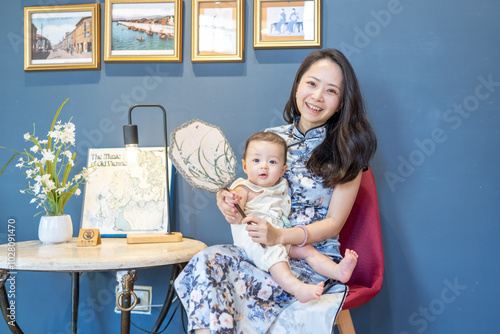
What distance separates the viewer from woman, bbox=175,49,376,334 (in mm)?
1424

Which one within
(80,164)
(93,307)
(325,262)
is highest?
(80,164)

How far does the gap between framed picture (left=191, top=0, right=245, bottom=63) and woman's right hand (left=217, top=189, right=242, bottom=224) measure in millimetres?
883

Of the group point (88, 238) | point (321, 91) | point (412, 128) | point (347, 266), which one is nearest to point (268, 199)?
point (347, 266)

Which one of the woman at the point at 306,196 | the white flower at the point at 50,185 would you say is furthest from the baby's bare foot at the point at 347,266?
the white flower at the point at 50,185

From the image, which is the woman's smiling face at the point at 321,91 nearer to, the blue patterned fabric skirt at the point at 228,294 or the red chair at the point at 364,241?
the red chair at the point at 364,241

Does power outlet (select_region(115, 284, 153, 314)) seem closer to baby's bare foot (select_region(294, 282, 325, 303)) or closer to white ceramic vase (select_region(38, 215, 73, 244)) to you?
white ceramic vase (select_region(38, 215, 73, 244))

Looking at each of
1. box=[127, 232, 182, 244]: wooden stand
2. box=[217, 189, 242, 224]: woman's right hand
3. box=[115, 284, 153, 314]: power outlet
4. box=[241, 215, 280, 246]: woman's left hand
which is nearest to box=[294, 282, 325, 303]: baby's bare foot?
box=[241, 215, 280, 246]: woman's left hand

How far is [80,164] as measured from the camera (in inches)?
90.4

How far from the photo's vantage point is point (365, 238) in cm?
185

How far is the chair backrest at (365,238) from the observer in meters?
1.79

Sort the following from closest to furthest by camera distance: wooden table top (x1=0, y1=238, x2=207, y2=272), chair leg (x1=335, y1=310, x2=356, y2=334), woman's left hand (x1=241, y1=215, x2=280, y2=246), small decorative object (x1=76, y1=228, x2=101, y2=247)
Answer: woman's left hand (x1=241, y1=215, x2=280, y2=246) → wooden table top (x1=0, y1=238, x2=207, y2=272) → chair leg (x1=335, y1=310, x2=356, y2=334) → small decorative object (x1=76, y1=228, x2=101, y2=247)

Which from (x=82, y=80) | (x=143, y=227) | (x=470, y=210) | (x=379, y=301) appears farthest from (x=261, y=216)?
(x=82, y=80)

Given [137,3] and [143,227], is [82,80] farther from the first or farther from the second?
[143,227]

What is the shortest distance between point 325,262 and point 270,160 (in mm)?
417
